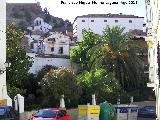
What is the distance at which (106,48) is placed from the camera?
51219 mm

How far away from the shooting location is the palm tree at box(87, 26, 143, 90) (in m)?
50.0

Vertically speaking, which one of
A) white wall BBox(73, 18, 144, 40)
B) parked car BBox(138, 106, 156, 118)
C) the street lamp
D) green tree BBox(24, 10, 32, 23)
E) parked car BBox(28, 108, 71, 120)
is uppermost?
green tree BBox(24, 10, 32, 23)

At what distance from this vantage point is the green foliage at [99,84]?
44.2 m

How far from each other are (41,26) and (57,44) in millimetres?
39720

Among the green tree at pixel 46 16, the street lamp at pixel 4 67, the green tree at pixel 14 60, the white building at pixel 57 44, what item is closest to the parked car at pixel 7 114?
the street lamp at pixel 4 67

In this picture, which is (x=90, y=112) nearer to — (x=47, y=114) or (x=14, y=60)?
(x=14, y=60)

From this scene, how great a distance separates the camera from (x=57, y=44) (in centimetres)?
7362

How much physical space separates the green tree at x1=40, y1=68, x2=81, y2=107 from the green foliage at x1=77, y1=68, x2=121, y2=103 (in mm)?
4065

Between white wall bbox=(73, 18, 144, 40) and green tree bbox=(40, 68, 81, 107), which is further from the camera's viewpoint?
white wall bbox=(73, 18, 144, 40)

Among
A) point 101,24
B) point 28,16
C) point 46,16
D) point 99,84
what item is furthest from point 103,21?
point 46,16

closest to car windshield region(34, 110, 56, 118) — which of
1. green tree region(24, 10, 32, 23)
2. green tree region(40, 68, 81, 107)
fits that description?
green tree region(40, 68, 81, 107)

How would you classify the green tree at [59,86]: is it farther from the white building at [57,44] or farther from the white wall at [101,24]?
the white wall at [101,24]

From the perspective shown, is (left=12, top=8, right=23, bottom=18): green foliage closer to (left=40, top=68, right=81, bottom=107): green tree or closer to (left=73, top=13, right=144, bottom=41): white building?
(left=73, top=13, right=144, bottom=41): white building

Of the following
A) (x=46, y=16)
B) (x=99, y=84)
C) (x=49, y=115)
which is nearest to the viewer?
(x=49, y=115)
